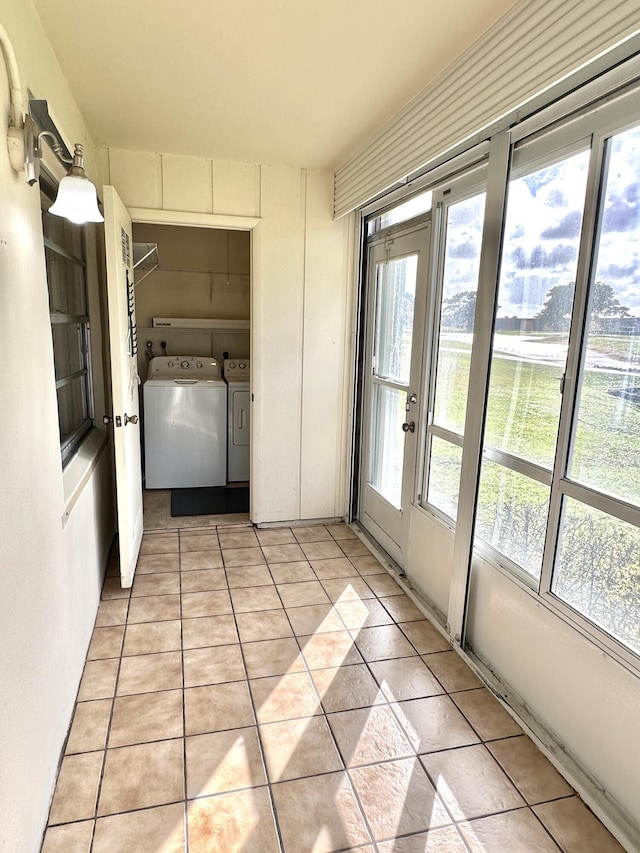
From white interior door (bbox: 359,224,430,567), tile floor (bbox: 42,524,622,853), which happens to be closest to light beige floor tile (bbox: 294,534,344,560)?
white interior door (bbox: 359,224,430,567)

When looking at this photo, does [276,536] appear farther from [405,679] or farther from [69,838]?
[69,838]

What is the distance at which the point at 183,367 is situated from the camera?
16.0 feet

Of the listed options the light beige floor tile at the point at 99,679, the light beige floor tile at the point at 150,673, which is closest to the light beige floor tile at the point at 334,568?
the light beige floor tile at the point at 150,673

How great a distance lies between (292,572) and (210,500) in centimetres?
137

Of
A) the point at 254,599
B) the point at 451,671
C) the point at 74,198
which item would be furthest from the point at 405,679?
the point at 74,198

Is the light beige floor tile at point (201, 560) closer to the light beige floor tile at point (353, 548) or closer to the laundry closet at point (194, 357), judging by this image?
the light beige floor tile at point (353, 548)

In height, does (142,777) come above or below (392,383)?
below

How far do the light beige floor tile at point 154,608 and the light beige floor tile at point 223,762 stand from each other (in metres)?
0.84

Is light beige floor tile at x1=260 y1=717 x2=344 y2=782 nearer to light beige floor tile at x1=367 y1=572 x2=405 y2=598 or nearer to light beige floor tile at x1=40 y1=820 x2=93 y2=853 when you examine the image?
light beige floor tile at x1=40 y1=820 x2=93 y2=853

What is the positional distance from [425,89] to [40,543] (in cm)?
232

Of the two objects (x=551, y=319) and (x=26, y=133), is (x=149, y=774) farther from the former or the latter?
(x=551, y=319)

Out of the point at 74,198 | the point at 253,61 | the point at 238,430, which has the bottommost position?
the point at 238,430

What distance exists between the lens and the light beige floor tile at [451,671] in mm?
2143

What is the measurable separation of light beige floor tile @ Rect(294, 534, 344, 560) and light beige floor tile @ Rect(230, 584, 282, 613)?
47 centimetres
